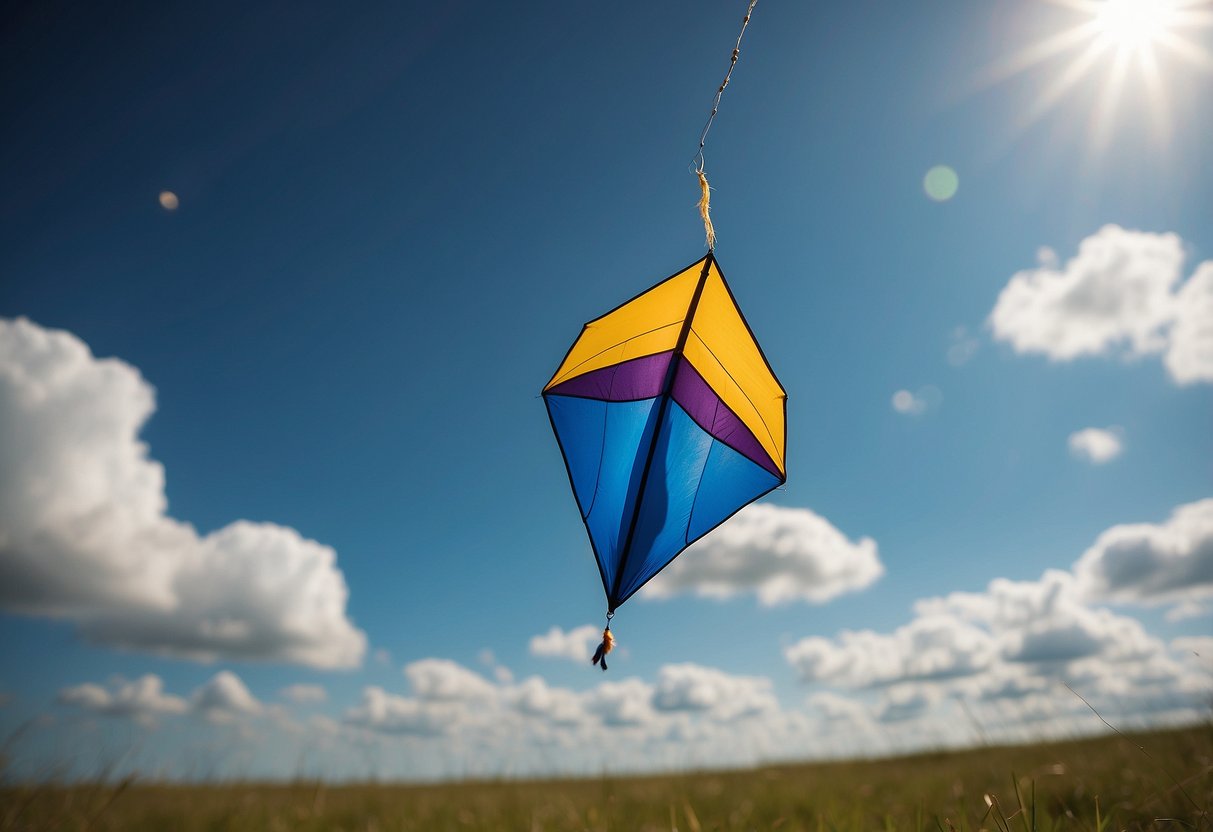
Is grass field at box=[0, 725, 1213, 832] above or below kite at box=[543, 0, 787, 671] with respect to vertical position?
below

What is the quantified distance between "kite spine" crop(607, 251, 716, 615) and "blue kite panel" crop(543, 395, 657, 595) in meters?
0.08

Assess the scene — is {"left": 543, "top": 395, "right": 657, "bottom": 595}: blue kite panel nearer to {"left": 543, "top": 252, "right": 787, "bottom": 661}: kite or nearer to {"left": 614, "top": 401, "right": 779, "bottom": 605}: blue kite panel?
{"left": 543, "top": 252, "right": 787, "bottom": 661}: kite

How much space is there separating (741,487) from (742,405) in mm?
808

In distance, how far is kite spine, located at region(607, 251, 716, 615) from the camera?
471 cm

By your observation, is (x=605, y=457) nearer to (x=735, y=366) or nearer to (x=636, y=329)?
(x=636, y=329)

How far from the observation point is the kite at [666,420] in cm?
493

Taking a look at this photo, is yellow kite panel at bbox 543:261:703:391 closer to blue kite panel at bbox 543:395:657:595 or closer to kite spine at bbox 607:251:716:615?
kite spine at bbox 607:251:716:615

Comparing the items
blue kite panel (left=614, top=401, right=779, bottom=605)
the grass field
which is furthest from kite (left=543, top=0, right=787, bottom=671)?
the grass field

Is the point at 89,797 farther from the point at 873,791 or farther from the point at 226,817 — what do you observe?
the point at 873,791

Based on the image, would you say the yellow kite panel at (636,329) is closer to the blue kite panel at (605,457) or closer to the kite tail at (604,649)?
the blue kite panel at (605,457)

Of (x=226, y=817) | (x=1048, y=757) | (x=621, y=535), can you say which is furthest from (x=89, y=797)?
(x=1048, y=757)

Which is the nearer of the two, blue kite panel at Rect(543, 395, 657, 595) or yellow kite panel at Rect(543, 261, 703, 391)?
blue kite panel at Rect(543, 395, 657, 595)

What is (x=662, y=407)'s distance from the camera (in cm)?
510

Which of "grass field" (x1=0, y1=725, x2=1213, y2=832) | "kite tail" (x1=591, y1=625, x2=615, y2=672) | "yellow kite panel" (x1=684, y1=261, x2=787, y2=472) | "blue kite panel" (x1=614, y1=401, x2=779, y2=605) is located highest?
"yellow kite panel" (x1=684, y1=261, x2=787, y2=472)
